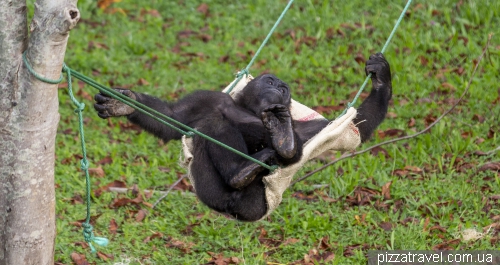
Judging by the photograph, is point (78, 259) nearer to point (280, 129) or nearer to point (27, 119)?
point (280, 129)

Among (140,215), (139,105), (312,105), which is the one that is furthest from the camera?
(312,105)

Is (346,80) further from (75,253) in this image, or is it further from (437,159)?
(75,253)

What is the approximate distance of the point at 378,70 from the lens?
17.5 feet

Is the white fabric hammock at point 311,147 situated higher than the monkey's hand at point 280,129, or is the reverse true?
the monkey's hand at point 280,129

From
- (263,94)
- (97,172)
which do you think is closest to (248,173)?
(263,94)

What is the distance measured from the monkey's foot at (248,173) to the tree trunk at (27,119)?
1.30 meters

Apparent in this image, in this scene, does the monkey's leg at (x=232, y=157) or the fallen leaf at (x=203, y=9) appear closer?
the monkey's leg at (x=232, y=157)

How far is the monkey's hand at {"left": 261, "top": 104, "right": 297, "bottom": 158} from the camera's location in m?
4.28

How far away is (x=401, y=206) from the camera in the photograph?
5902 millimetres

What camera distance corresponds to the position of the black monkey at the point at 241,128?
4383mm

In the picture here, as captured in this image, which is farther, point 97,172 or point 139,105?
point 97,172

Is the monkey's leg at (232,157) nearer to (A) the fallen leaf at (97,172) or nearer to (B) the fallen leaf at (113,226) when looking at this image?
(B) the fallen leaf at (113,226)

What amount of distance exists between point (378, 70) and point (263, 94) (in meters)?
0.86

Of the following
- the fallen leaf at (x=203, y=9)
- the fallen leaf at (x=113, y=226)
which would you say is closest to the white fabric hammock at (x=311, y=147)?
the fallen leaf at (x=113, y=226)
